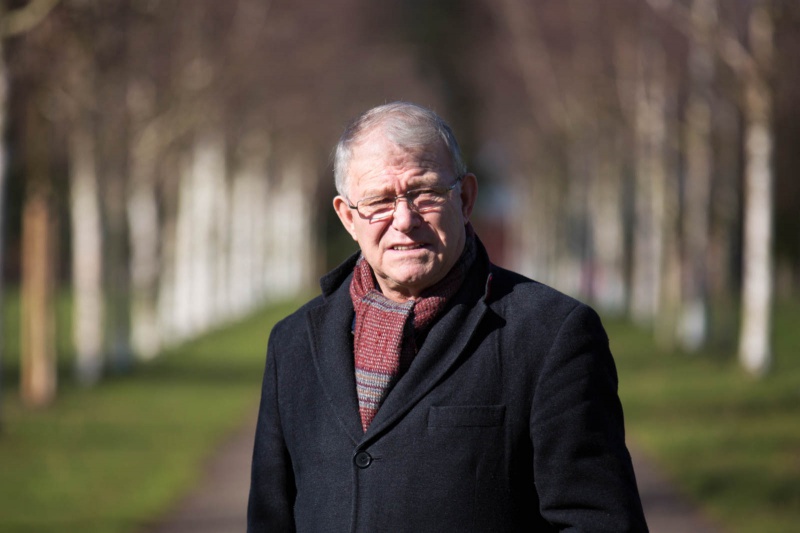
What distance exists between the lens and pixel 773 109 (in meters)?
17.9

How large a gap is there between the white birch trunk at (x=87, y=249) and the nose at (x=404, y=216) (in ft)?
61.7

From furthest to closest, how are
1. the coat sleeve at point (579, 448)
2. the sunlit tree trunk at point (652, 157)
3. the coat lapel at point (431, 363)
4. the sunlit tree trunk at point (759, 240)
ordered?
the sunlit tree trunk at point (652, 157), the sunlit tree trunk at point (759, 240), the coat lapel at point (431, 363), the coat sleeve at point (579, 448)

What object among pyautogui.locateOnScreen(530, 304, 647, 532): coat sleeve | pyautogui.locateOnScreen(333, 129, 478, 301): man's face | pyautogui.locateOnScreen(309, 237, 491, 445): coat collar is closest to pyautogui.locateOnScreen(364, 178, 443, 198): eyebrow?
pyautogui.locateOnScreen(333, 129, 478, 301): man's face

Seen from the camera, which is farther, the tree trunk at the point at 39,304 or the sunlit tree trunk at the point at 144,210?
the sunlit tree trunk at the point at 144,210

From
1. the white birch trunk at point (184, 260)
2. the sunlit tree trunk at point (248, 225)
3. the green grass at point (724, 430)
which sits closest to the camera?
the green grass at point (724, 430)

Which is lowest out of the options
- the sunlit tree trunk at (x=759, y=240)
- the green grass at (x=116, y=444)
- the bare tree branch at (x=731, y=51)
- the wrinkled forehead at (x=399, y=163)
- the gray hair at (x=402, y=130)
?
the green grass at (x=116, y=444)

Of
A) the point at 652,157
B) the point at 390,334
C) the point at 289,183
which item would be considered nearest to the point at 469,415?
the point at 390,334

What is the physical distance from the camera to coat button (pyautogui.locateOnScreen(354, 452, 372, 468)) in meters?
3.21

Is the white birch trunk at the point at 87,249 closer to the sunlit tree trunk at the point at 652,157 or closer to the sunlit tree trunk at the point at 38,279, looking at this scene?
the sunlit tree trunk at the point at 38,279

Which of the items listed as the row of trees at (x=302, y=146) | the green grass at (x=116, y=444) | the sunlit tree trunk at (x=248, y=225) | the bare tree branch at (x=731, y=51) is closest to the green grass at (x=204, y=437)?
the green grass at (x=116, y=444)

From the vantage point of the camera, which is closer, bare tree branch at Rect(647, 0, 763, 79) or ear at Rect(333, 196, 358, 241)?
ear at Rect(333, 196, 358, 241)

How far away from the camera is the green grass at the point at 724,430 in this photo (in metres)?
10.6

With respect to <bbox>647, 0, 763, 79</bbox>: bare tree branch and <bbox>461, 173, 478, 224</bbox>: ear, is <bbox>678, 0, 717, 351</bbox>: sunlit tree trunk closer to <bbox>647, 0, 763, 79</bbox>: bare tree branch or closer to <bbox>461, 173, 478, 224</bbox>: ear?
<bbox>647, 0, 763, 79</bbox>: bare tree branch

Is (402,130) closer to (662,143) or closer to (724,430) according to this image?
(724,430)
